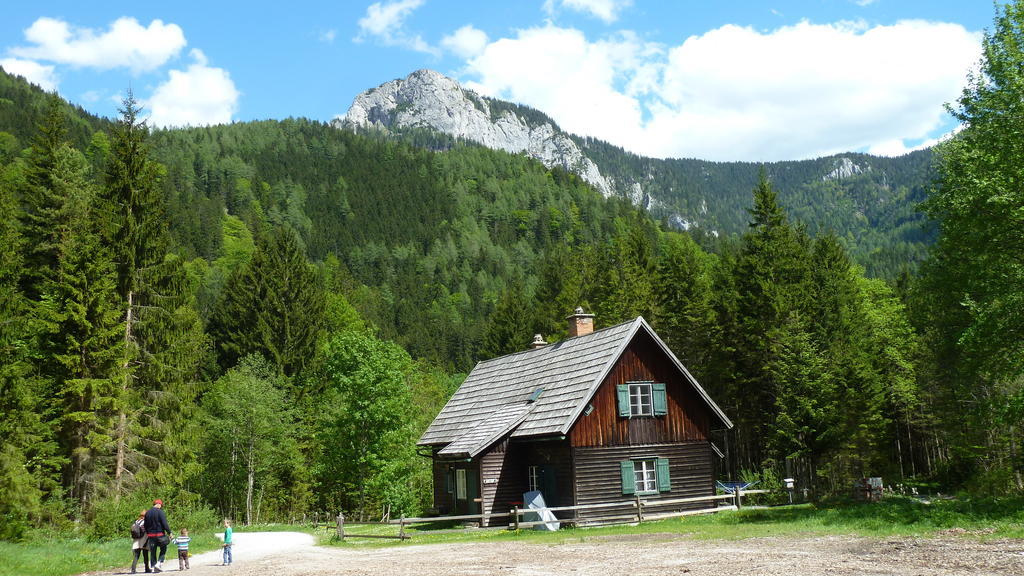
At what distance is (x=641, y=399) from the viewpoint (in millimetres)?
31750

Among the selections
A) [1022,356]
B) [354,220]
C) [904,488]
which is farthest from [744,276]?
[354,220]

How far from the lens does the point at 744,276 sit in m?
48.5

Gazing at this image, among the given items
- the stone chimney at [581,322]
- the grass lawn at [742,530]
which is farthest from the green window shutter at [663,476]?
the stone chimney at [581,322]

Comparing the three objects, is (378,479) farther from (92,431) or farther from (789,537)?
(789,537)

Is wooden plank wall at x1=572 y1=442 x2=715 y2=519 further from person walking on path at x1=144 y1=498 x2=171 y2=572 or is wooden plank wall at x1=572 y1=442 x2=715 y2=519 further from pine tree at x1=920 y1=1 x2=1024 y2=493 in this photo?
person walking on path at x1=144 y1=498 x2=171 y2=572

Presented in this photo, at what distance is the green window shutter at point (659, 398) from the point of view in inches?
1251

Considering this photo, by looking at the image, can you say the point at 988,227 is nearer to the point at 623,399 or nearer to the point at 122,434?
the point at 623,399

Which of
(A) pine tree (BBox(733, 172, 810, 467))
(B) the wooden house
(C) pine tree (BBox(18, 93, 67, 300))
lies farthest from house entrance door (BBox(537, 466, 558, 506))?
(C) pine tree (BBox(18, 93, 67, 300))

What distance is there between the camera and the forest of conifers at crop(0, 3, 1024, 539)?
2623 centimetres

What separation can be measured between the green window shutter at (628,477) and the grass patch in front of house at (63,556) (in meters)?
16.0

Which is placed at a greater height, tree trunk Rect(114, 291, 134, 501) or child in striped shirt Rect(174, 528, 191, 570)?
tree trunk Rect(114, 291, 134, 501)

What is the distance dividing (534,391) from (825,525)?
14.6 m

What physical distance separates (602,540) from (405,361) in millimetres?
40440

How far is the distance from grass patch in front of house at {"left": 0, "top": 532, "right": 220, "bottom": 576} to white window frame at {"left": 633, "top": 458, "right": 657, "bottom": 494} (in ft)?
54.9
